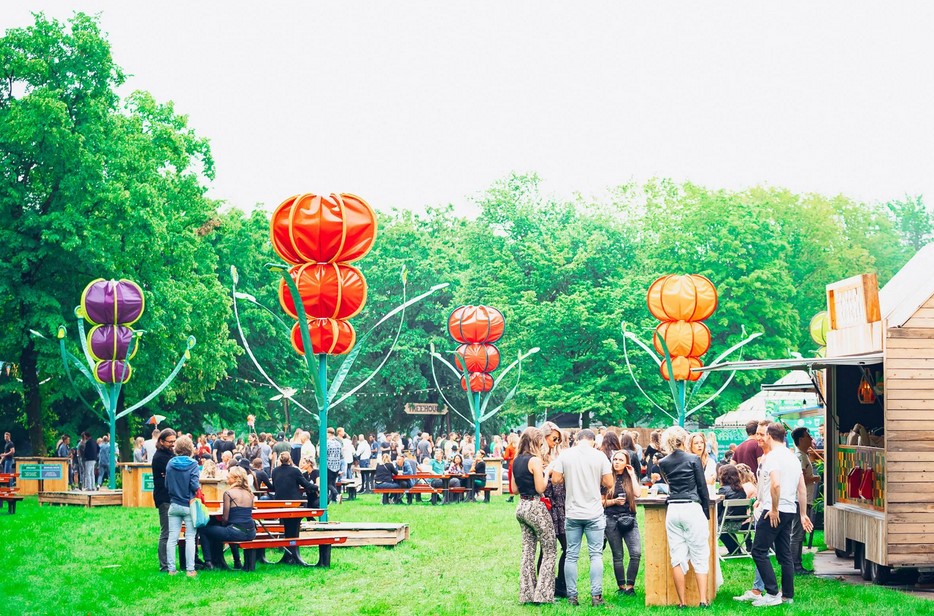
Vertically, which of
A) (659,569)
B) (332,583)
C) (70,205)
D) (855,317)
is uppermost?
(70,205)

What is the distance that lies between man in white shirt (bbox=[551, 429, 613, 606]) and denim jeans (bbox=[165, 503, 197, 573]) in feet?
16.4

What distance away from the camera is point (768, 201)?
5575 centimetres

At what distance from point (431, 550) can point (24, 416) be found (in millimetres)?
25864

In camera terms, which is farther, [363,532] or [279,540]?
[363,532]

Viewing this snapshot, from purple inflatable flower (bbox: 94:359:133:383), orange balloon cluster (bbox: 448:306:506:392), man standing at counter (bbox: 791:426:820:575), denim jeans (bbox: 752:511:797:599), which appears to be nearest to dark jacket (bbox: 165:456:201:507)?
denim jeans (bbox: 752:511:797:599)

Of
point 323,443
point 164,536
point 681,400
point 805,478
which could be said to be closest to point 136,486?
point 323,443

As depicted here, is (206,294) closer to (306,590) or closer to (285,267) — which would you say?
(285,267)

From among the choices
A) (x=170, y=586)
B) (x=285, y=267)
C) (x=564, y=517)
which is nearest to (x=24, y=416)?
(x=285, y=267)

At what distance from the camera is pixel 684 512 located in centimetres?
1142

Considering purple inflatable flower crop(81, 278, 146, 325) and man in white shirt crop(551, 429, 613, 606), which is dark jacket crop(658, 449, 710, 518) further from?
purple inflatable flower crop(81, 278, 146, 325)

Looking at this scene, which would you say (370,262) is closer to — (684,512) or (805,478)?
(805,478)

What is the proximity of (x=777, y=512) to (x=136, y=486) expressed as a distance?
17.7 m

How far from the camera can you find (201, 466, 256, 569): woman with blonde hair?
14.7 meters

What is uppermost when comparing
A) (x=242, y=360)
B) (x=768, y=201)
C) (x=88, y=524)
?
(x=768, y=201)
